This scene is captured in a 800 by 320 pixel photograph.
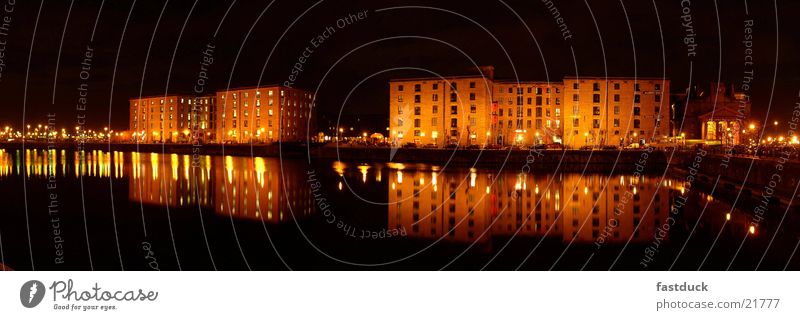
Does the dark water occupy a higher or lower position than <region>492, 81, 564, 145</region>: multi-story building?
lower

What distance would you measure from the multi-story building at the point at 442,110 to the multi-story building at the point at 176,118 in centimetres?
4921

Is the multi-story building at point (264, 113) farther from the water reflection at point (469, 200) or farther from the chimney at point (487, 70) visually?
the water reflection at point (469, 200)

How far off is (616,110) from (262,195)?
154ft

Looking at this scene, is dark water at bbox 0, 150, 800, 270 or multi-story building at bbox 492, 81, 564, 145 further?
multi-story building at bbox 492, 81, 564, 145

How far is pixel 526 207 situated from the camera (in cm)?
2419

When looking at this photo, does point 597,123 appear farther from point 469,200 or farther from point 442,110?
point 469,200

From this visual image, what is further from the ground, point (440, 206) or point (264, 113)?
point (264, 113)

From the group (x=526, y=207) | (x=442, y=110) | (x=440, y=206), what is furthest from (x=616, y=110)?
(x=440, y=206)

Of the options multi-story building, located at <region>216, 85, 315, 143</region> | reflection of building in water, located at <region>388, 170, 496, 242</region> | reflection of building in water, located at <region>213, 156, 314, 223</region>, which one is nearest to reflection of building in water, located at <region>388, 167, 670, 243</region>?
reflection of building in water, located at <region>388, 170, 496, 242</region>

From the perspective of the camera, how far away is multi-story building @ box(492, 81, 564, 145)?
6700 centimetres

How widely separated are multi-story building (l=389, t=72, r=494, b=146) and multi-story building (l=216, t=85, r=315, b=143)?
22481 mm

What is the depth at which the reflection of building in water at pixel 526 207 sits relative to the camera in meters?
18.2

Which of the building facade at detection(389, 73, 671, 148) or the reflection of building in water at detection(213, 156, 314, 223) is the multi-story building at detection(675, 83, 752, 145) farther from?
the reflection of building in water at detection(213, 156, 314, 223)
